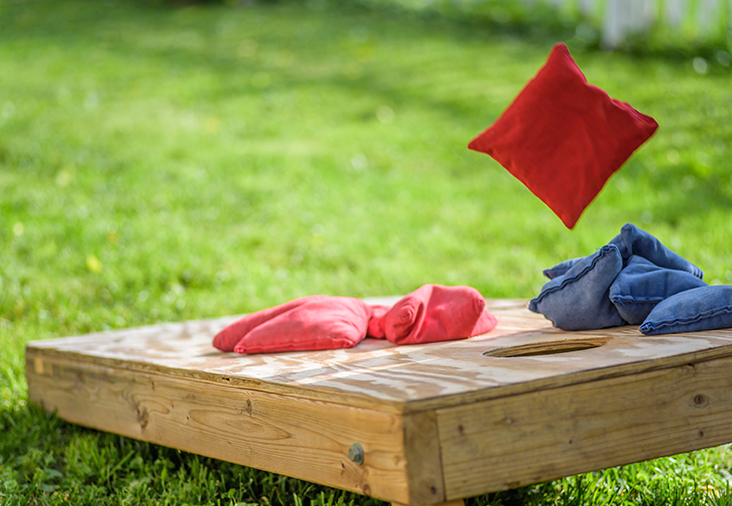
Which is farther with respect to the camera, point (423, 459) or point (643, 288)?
point (643, 288)

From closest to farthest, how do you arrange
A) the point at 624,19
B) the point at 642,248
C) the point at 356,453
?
the point at 356,453, the point at 642,248, the point at 624,19

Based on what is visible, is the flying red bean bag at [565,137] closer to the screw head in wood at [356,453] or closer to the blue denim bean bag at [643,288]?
the blue denim bean bag at [643,288]

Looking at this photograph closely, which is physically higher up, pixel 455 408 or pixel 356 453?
pixel 455 408

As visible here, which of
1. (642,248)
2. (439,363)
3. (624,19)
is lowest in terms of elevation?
(439,363)

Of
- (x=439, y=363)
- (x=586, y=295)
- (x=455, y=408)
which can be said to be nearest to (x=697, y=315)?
(x=586, y=295)

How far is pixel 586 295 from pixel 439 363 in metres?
0.55

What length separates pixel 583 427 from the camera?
164 cm

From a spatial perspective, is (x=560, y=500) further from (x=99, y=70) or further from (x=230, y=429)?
(x=99, y=70)

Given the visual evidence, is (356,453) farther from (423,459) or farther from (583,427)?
(583,427)

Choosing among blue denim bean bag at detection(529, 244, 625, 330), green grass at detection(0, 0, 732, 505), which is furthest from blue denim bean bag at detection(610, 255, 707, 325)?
green grass at detection(0, 0, 732, 505)

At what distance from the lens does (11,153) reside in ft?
18.8

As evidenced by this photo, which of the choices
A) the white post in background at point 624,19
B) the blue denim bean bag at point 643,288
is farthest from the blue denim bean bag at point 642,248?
the white post in background at point 624,19

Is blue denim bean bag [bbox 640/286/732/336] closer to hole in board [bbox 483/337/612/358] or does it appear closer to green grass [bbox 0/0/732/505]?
hole in board [bbox 483/337/612/358]

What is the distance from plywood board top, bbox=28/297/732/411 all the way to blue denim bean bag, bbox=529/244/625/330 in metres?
0.05
